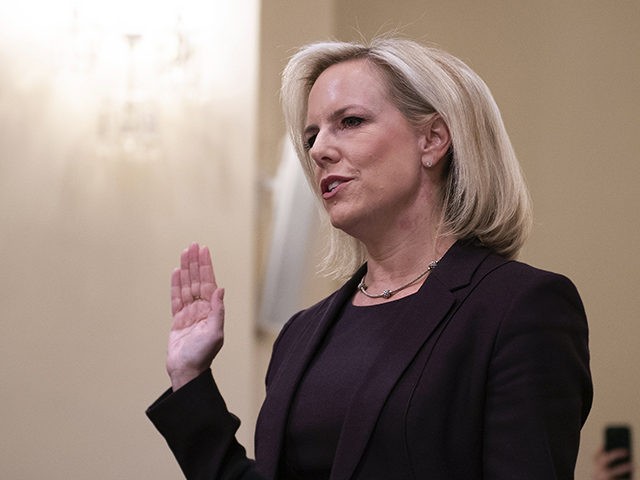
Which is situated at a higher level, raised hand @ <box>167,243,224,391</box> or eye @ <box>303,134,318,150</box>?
eye @ <box>303,134,318,150</box>

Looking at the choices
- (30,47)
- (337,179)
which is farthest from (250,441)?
(337,179)

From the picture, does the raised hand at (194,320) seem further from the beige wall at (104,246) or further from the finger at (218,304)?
the beige wall at (104,246)

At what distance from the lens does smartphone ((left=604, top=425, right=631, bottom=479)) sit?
1687mm

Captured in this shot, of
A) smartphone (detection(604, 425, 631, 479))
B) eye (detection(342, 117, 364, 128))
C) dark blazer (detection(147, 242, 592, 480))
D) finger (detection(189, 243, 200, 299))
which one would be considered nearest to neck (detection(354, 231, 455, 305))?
dark blazer (detection(147, 242, 592, 480))

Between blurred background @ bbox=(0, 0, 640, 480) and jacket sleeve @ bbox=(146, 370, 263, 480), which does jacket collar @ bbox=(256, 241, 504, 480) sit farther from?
blurred background @ bbox=(0, 0, 640, 480)

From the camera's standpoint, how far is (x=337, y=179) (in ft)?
8.62

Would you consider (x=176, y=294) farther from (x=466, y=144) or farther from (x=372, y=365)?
(x=466, y=144)

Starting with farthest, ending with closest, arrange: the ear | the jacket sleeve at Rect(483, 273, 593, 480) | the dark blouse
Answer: the ear
the dark blouse
the jacket sleeve at Rect(483, 273, 593, 480)

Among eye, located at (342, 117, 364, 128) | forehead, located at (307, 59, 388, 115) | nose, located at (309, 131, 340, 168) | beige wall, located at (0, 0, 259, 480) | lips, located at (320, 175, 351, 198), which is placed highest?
forehead, located at (307, 59, 388, 115)

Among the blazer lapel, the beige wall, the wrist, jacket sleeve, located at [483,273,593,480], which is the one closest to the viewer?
jacket sleeve, located at [483,273,593,480]

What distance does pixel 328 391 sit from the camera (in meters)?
2.46

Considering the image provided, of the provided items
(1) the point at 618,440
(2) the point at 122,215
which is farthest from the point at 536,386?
(2) the point at 122,215

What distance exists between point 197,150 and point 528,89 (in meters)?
2.48

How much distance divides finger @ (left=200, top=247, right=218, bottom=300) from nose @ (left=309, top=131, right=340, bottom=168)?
345mm
